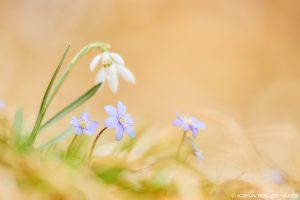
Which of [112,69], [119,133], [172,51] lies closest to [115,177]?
[119,133]

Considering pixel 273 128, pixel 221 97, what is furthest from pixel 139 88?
pixel 273 128

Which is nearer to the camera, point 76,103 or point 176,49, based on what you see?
point 76,103

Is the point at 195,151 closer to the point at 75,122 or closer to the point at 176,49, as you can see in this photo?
the point at 75,122

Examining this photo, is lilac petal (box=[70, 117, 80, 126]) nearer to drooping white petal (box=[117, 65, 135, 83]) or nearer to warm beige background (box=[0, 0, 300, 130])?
drooping white petal (box=[117, 65, 135, 83])

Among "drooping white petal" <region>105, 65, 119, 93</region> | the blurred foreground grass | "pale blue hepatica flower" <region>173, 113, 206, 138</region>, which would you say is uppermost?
"drooping white petal" <region>105, 65, 119, 93</region>

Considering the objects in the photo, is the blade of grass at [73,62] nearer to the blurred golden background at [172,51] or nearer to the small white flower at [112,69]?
the small white flower at [112,69]

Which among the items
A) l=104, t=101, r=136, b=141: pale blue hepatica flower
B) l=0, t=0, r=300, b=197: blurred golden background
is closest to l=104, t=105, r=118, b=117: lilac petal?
l=104, t=101, r=136, b=141: pale blue hepatica flower

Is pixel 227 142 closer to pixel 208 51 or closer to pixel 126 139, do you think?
pixel 126 139
